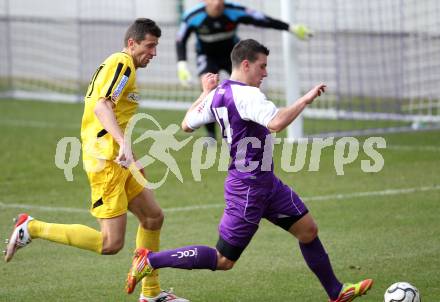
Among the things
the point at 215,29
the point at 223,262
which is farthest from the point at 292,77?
the point at 223,262

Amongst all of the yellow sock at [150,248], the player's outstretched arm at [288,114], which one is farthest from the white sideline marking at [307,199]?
the player's outstretched arm at [288,114]

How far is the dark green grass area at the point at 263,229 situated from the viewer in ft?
26.2

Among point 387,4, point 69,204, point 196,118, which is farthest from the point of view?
point 387,4

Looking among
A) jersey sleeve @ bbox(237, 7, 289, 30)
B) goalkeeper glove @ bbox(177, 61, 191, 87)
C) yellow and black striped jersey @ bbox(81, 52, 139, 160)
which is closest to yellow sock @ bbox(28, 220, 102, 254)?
yellow and black striped jersey @ bbox(81, 52, 139, 160)

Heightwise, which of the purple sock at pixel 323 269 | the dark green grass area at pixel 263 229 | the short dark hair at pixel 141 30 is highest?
the short dark hair at pixel 141 30

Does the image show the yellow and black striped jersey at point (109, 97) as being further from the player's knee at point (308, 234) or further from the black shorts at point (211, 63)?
the black shorts at point (211, 63)

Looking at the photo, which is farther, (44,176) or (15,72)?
(15,72)

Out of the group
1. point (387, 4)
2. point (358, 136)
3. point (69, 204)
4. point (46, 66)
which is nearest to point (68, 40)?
point (46, 66)

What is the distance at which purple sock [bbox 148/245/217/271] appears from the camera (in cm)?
706

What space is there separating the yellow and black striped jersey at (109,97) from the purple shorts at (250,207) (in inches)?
40.2

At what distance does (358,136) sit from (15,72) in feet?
43.9

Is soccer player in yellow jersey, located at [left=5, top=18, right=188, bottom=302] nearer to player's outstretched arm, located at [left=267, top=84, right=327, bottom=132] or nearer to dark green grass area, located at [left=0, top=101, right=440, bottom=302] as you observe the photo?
dark green grass area, located at [left=0, top=101, right=440, bottom=302]

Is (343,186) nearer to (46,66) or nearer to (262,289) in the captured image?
(262,289)

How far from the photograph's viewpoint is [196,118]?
7.20 meters
